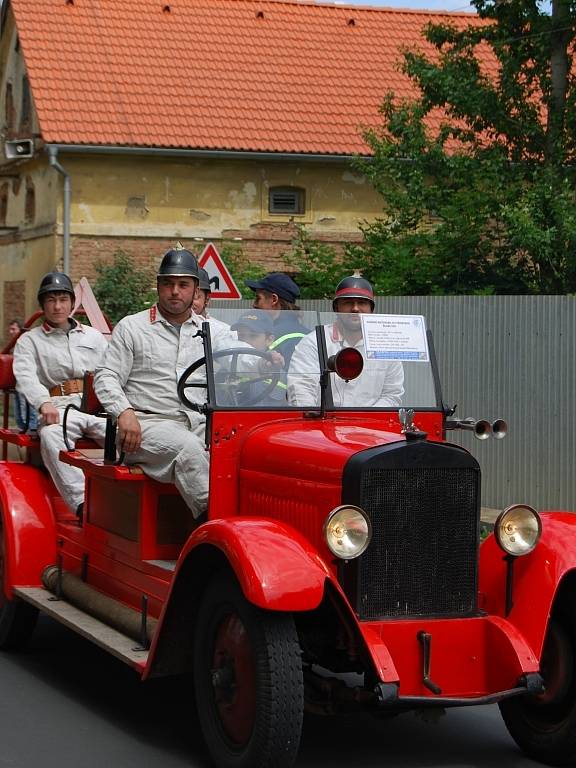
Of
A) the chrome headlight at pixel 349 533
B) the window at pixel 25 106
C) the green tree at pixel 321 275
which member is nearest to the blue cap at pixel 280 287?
the chrome headlight at pixel 349 533

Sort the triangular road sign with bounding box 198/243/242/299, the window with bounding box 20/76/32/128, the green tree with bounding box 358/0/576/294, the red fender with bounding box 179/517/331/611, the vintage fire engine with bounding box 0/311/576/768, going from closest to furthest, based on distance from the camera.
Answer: the red fender with bounding box 179/517/331/611 < the vintage fire engine with bounding box 0/311/576/768 < the triangular road sign with bounding box 198/243/242/299 < the green tree with bounding box 358/0/576/294 < the window with bounding box 20/76/32/128

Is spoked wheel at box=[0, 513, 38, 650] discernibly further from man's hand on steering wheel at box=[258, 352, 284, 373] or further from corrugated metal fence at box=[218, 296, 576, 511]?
corrugated metal fence at box=[218, 296, 576, 511]

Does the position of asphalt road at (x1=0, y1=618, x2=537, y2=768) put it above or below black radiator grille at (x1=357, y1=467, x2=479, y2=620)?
below

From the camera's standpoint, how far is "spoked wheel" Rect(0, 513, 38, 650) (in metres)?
8.02

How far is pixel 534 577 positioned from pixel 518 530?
211 millimetres

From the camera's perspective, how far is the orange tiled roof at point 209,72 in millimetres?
28656

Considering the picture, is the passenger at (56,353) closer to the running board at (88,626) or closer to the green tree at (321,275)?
the running board at (88,626)

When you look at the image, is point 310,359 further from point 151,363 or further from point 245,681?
point 245,681

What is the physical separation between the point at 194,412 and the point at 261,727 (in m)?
2.25

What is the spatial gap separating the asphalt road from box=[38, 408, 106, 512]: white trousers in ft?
3.46

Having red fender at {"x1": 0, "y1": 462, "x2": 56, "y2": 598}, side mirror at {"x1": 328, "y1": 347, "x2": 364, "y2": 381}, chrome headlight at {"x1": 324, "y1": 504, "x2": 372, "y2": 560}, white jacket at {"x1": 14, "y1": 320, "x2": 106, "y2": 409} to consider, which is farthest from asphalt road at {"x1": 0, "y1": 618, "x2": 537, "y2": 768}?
white jacket at {"x1": 14, "y1": 320, "x2": 106, "y2": 409}

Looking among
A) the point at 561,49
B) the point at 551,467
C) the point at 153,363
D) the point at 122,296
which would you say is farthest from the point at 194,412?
the point at 122,296

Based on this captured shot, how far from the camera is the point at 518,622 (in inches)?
227

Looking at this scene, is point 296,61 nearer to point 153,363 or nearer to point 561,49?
point 561,49
